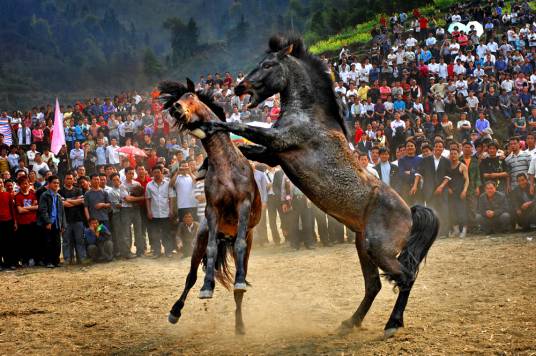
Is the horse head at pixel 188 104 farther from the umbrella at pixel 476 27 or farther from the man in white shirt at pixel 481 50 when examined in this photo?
the umbrella at pixel 476 27

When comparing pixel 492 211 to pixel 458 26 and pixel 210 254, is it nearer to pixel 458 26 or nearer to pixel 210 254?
pixel 210 254

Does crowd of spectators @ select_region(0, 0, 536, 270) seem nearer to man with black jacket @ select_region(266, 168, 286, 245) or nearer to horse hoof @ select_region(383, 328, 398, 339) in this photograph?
man with black jacket @ select_region(266, 168, 286, 245)

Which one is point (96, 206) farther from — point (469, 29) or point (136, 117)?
point (469, 29)

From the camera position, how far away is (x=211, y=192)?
686cm

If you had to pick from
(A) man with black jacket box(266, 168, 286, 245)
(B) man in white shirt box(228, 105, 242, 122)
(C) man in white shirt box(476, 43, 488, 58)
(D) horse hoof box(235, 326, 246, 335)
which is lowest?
(D) horse hoof box(235, 326, 246, 335)

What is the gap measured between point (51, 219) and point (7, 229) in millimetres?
866

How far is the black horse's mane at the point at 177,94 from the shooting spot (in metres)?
7.18

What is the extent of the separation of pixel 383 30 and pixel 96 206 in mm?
22073

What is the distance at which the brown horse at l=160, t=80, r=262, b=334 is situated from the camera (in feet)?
22.1

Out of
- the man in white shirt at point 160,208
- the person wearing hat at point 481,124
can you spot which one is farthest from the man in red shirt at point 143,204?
the person wearing hat at point 481,124

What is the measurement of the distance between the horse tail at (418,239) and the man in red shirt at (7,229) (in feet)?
27.2

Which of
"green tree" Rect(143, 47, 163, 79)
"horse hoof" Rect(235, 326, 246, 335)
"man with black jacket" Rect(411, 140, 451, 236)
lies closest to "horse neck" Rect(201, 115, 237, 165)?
"horse hoof" Rect(235, 326, 246, 335)

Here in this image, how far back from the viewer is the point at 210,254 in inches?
257

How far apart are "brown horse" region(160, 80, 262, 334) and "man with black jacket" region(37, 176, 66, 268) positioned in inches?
230
